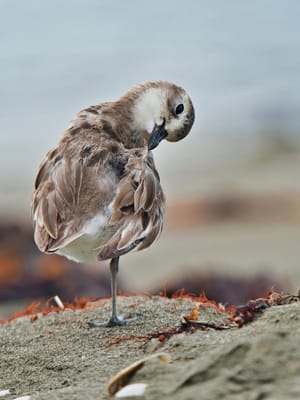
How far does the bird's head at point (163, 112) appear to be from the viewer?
6.15 m

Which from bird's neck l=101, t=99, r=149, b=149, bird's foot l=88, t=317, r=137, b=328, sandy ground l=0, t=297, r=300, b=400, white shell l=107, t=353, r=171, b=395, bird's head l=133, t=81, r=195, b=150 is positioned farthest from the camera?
bird's head l=133, t=81, r=195, b=150

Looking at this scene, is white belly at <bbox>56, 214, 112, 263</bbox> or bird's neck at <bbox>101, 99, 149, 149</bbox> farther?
bird's neck at <bbox>101, 99, 149, 149</bbox>

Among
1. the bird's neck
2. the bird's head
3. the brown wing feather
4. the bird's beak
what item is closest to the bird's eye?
the bird's head

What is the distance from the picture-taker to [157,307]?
534cm

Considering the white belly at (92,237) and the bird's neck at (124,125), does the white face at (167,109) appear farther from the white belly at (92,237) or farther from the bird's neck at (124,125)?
the white belly at (92,237)

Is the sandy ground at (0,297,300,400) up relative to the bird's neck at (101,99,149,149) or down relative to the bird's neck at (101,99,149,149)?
down

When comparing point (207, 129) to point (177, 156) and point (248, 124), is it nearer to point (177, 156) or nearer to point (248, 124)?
point (248, 124)

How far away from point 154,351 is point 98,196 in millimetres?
1305

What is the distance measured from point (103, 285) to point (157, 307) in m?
4.10

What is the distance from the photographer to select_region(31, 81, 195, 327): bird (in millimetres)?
5105

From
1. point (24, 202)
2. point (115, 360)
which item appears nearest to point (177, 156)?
point (24, 202)

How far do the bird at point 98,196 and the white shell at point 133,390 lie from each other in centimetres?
146

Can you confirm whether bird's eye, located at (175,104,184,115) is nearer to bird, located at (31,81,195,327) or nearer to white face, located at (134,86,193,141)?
white face, located at (134,86,193,141)

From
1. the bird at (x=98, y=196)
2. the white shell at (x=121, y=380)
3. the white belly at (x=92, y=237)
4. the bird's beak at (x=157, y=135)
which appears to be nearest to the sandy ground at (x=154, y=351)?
the white shell at (x=121, y=380)
